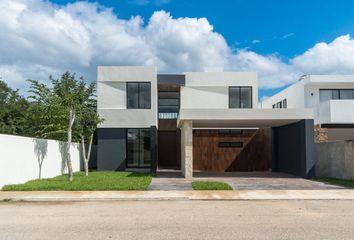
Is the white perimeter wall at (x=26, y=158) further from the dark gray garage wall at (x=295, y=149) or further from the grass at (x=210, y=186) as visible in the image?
the dark gray garage wall at (x=295, y=149)

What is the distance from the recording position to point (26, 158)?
659 inches

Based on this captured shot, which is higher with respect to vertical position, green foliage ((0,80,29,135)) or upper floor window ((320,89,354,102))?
upper floor window ((320,89,354,102))

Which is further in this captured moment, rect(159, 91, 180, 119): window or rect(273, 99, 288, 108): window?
rect(273, 99, 288, 108): window

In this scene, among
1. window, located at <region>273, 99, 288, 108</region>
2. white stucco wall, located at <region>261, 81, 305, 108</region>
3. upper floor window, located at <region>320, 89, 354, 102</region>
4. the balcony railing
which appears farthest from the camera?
window, located at <region>273, 99, 288, 108</region>

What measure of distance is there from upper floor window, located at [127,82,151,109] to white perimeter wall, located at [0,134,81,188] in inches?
206

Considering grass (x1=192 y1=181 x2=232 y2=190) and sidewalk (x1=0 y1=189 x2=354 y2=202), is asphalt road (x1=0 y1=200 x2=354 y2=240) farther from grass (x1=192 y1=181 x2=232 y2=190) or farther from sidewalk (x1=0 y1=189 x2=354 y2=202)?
grass (x1=192 y1=181 x2=232 y2=190)

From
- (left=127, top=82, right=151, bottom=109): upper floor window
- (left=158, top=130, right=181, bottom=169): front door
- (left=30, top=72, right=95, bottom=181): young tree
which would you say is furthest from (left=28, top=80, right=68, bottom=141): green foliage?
(left=158, top=130, right=181, bottom=169): front door

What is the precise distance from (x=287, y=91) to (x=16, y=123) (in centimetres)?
2183

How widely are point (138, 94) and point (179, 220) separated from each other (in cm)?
1668

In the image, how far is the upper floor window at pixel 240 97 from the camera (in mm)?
26781

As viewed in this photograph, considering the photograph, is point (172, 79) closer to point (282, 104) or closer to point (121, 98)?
point (121, 98)

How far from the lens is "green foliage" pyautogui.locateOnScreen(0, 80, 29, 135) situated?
28.9 m

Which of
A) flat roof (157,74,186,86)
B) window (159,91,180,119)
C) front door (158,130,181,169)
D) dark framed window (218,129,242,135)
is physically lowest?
front door (158,130,181,169)

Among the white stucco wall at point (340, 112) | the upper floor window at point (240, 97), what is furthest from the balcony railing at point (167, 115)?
the white stucco wall at point (340, 112)
